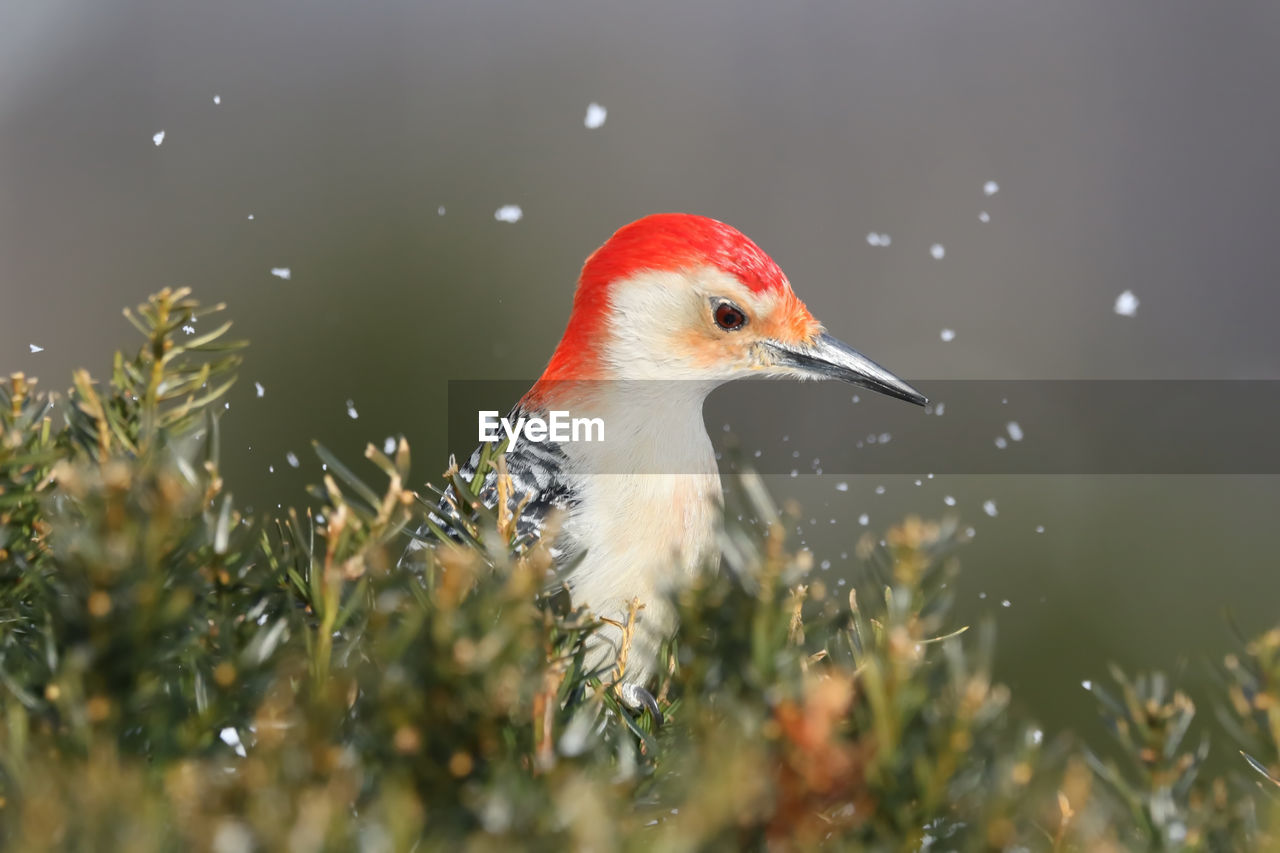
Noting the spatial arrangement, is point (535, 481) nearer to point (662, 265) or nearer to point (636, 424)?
point (636, 424)

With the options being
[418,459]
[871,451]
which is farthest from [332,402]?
[871,451]

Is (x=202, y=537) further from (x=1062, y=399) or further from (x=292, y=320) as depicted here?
(x=1062, y=399)

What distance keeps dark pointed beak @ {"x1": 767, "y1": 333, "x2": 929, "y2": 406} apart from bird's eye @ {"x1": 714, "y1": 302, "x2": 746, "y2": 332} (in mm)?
59

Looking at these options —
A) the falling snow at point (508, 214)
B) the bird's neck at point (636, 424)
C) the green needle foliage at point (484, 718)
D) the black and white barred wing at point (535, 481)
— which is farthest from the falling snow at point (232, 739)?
the falling snow at point (508, 214)

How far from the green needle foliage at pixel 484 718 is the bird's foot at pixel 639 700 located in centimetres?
14

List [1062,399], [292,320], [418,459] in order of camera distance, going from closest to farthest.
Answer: [418,459]
[292,320]
[1062,399]

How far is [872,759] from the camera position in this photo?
376mm

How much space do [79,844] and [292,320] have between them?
316 cm

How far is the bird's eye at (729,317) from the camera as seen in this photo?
165 cm

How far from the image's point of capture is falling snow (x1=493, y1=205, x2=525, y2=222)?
3744mm

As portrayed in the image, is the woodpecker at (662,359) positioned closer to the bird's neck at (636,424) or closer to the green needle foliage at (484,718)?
the bird's neck at (636,424)

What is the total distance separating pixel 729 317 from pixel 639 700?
101 centimetres

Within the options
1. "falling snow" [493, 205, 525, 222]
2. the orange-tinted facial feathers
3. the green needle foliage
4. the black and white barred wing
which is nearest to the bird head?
the orange-tinted facial feathers

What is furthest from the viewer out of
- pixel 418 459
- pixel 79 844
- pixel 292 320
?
pixel 292 320
